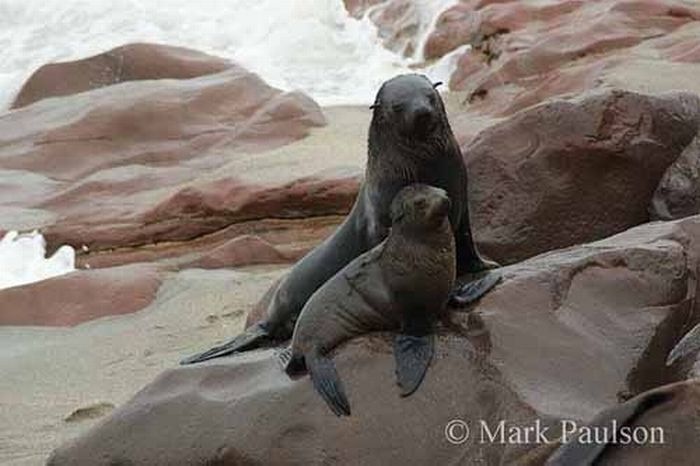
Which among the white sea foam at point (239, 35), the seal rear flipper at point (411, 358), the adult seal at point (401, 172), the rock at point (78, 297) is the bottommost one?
the white sea foam at point (239, 35)

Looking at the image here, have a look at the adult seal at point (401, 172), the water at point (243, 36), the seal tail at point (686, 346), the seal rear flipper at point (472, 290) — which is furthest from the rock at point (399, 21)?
the seal tail at point (686, 346)

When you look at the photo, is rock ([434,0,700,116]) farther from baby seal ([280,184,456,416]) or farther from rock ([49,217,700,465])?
baby seal ([280,184,456,416])

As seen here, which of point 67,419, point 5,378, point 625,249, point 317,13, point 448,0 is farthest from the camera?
point 317,13

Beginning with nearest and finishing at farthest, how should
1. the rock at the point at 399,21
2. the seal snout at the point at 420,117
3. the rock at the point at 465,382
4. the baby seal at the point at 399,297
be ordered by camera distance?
the rock at the point at 465,382 → the baby seal at the point at 399,297 → the seal snout at the point at 420,117 → the rock at the point at 399,21

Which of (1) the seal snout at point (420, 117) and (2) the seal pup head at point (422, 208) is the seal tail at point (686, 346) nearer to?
(2) the seal pup head at point (422, 208)

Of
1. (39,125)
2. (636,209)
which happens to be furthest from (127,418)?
(39,125)

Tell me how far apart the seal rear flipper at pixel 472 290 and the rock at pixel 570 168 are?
1.76 meters

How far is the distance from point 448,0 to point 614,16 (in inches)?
121

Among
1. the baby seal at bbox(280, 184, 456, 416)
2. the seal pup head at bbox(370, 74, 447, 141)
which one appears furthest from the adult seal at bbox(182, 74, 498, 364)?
the baby seal at bbox(280, 184, 456, 416)

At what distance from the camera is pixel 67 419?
6.71m

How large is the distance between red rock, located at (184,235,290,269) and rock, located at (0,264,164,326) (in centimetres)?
37

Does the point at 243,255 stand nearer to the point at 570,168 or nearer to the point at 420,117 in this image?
the point at 570,168

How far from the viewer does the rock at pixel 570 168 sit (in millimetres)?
6828

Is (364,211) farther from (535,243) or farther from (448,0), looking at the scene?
(448,0)
